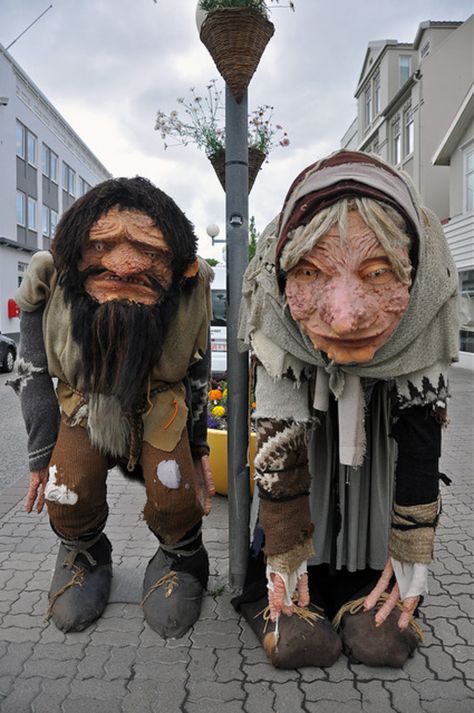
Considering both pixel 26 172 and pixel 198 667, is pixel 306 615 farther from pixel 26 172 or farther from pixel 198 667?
pixel 26 172

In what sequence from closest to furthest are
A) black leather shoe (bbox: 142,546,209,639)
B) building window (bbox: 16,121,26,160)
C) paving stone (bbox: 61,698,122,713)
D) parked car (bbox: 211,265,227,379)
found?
1. paving stone (bbox: 61,698,122,713)
2. black leather shoe (bbox: 142,546,209,639)
3. parked car (bbox: 211,265,227,379)
4. building window (bbox: 16,121,26,160)

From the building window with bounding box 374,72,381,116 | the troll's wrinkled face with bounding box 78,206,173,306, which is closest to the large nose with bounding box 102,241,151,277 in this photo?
the troll's wrinkled face with bounding box 78,206,173,306

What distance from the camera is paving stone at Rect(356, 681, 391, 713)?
71.0 inches

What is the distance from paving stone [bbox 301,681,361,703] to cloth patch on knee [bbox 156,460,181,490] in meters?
0.84

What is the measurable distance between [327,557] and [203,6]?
228 centimetres

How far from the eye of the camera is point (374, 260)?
158 centimetres

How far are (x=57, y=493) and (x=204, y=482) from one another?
0.65 m

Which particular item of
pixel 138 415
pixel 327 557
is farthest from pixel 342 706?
pixel 138 415

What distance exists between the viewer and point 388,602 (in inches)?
78.6

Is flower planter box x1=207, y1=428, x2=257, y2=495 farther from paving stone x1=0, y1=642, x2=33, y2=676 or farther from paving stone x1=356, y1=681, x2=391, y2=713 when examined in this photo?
paving stone x1=356, y1=681, x2=391, y2=713

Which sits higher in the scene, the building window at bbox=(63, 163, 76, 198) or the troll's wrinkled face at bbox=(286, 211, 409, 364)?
the building window at bbox=(63, 163, 76, 198)

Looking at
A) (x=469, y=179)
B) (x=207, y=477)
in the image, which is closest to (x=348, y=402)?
(x=207, y=477)

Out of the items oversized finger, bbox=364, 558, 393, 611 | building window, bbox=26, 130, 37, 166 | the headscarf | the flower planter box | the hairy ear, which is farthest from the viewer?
building window, bbox=26, 130, 37, 166

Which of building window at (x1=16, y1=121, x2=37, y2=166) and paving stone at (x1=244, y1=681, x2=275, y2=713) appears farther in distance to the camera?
building window at (x1=16, y1=121, x2=37, y2=166)
